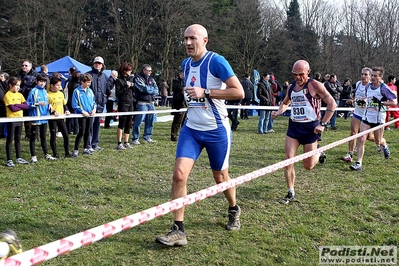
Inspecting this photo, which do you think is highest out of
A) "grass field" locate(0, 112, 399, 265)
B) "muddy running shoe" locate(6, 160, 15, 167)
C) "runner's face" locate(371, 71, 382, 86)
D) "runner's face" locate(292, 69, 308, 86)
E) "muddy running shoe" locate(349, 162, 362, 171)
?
"runner's face" locate(371, 71, 382, 86)

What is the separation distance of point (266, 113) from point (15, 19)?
87.9ft

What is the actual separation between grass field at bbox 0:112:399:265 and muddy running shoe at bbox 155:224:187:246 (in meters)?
0.08

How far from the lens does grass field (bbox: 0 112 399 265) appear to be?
13.0 ft

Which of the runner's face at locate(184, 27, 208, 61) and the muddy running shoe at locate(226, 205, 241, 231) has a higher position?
the runner's face at locate(184, 27, 208, 61)

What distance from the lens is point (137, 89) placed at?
A: 10.4 metres

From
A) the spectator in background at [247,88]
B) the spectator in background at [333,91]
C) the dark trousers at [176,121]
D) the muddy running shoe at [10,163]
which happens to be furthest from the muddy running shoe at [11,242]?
the spectator in background at [247,88]

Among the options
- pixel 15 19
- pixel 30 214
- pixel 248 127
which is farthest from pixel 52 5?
pixel 30 214

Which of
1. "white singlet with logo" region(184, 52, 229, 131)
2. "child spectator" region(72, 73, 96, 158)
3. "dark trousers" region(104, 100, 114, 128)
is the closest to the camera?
"white singlet with logo" region(184, 52, 229, 131)

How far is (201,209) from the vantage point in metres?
5.30

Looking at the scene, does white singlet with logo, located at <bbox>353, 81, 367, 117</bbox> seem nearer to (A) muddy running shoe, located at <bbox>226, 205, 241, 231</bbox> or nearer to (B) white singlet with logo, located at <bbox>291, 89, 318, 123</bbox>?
(B) white singlet with logo, located at <bbox>291, 89, 318, 123</bbox>

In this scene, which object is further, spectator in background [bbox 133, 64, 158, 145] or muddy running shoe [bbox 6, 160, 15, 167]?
spectator in background [bbox 133, 64, 158, 145]

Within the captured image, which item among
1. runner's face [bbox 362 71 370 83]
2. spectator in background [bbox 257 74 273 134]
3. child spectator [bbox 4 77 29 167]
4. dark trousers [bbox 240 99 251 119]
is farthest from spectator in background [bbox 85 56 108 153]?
dark trousers [bbox 240 99 251 119]

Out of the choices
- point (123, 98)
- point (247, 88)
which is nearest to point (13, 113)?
point (123, 98)

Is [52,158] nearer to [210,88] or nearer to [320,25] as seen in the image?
[210,88]
